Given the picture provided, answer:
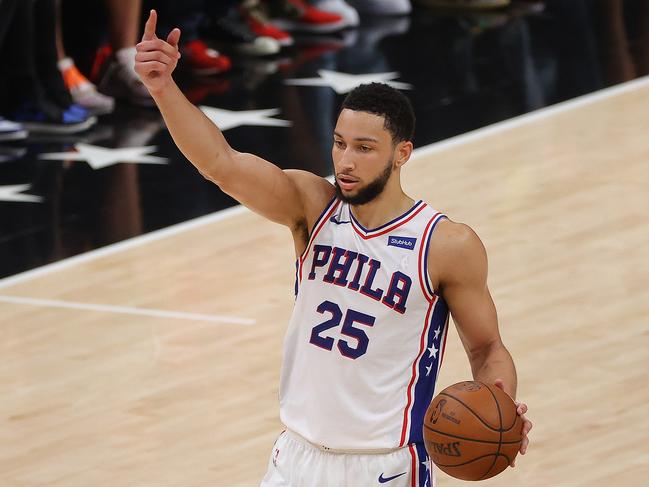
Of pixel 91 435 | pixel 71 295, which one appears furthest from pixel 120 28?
pixel 91 435

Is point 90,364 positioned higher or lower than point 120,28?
lower

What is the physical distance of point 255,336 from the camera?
8.23m

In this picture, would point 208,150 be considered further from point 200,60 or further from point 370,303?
point 200,60

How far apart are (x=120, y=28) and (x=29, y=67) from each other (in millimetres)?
Answer: 1191

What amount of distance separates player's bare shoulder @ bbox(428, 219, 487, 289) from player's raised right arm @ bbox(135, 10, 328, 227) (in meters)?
0.43

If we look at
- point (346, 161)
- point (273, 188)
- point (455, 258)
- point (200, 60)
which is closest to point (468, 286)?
point (455, 258)

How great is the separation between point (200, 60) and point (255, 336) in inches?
221

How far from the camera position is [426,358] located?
4988 mm

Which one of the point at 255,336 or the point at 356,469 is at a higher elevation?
the point at 356,469

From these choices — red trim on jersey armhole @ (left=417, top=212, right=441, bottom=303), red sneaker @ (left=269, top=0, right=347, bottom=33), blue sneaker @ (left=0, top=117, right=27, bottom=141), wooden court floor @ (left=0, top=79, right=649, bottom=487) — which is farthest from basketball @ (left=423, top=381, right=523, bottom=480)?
red sneaker @ (left=269, top=0, right=347, bottom=33)

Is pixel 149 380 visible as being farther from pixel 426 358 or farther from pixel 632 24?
pixel 632 24

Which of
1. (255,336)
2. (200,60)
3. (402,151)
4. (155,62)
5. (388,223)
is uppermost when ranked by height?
(155,62)

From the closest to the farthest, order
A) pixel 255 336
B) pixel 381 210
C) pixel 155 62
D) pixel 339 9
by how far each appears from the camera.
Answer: pixel 155 62, pixel 381 210, pixel 255 336, pixel 339 9

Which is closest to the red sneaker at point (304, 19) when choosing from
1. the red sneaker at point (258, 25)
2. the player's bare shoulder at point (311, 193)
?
the red sneaker at point (258, 25)
